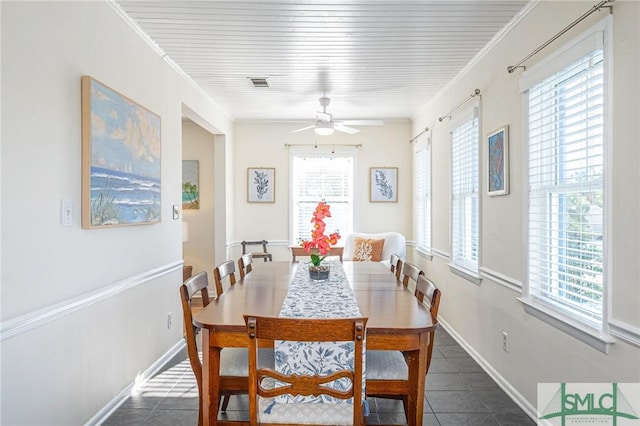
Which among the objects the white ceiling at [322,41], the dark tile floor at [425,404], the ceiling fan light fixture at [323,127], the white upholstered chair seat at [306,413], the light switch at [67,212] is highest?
the white ceiling at [322,41]

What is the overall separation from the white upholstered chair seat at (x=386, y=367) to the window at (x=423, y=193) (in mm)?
2866

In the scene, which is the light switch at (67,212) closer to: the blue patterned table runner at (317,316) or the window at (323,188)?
the blue patterned table runner at (317,316)

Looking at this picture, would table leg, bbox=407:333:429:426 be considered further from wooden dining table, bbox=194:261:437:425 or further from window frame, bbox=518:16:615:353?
window frame, bbox=518:16:615:353

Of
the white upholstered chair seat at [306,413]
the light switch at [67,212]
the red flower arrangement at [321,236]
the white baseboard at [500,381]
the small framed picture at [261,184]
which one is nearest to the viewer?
the white upholstered chair seat at [306,413]

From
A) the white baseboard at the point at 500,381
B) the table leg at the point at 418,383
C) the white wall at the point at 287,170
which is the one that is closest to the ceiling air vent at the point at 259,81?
the white wall at the point at 287,170

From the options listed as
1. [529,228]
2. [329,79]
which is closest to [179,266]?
[329,79]

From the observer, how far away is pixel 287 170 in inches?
214

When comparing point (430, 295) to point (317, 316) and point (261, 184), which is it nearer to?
point (317, 316)

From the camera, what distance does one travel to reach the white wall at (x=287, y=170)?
5422mm

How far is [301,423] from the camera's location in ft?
4.93

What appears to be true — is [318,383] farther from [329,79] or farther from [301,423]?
[329,79]

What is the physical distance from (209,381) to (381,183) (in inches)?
164

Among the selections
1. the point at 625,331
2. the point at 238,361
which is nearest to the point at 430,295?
the point at 625,331

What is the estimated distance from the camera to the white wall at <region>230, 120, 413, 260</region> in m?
5.42
